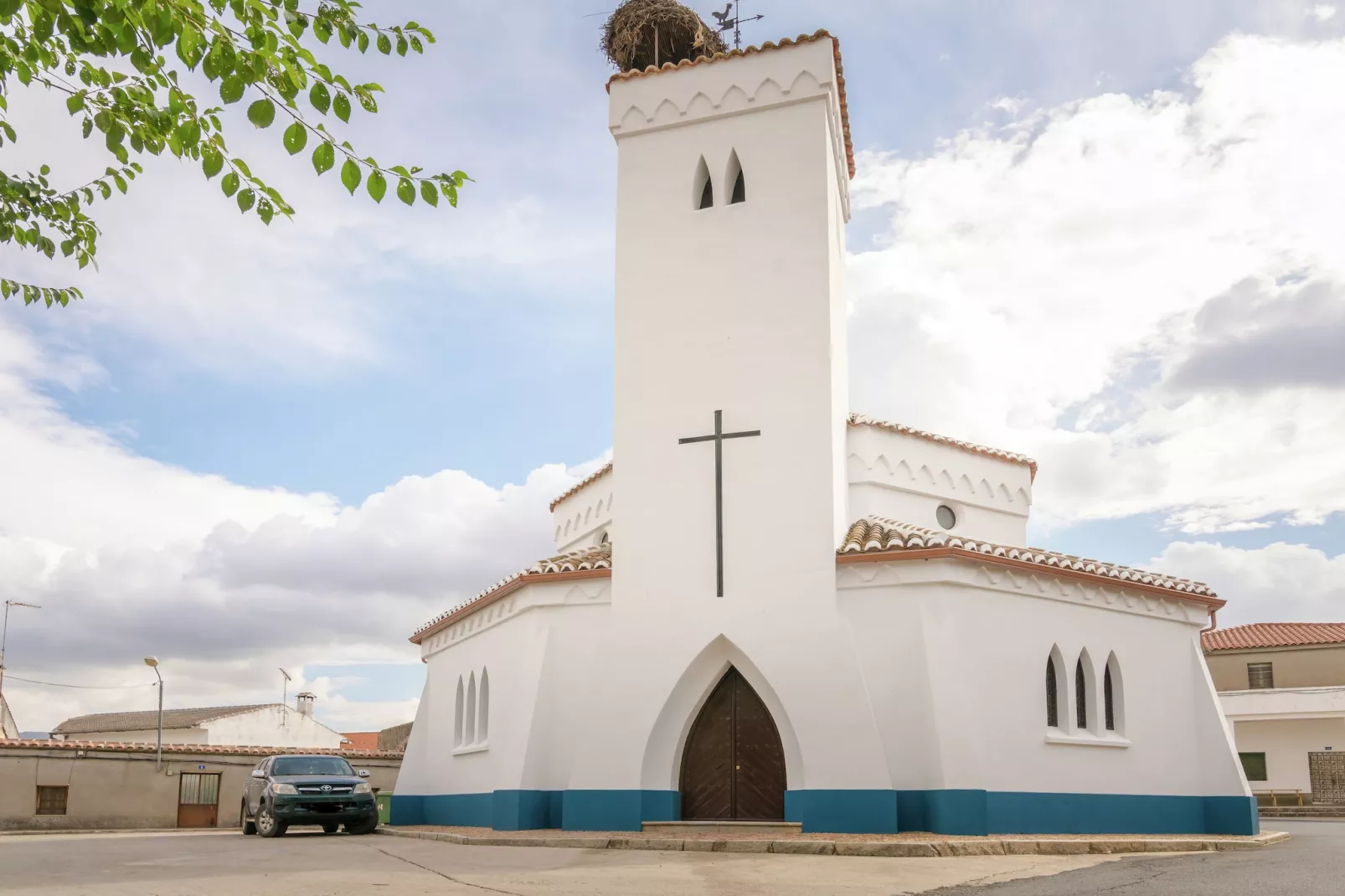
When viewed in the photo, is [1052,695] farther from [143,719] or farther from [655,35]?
[143,719]

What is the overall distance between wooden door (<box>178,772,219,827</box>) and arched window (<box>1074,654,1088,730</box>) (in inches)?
867

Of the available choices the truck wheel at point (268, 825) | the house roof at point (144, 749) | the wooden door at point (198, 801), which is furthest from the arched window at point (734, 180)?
the wooden door at point (198, 801)

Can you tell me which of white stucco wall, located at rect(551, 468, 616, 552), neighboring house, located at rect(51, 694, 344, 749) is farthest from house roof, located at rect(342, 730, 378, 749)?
white stucco wall, located at rect(551, 468, 616, 552)

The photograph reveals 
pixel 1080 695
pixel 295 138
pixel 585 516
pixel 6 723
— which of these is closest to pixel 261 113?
pixel 295 138

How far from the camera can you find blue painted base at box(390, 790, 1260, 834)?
1450cm

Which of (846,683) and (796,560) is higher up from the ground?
(796,560)

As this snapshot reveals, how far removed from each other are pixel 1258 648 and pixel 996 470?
1084 inches

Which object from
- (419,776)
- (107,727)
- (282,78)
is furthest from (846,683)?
(107,727)

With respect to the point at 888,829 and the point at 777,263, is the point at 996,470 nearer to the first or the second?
the point at 777,263

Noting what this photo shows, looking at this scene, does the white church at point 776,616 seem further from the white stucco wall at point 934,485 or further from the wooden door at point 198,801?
the wooden door at point 198,801

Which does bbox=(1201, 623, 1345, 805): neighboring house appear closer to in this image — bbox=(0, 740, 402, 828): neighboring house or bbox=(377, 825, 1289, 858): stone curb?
bbox=(377, 825, 1289, 858): stone curb

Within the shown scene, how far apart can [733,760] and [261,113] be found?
39.8 ft

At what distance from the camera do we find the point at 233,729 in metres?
46.7

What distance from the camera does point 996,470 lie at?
854 inches
